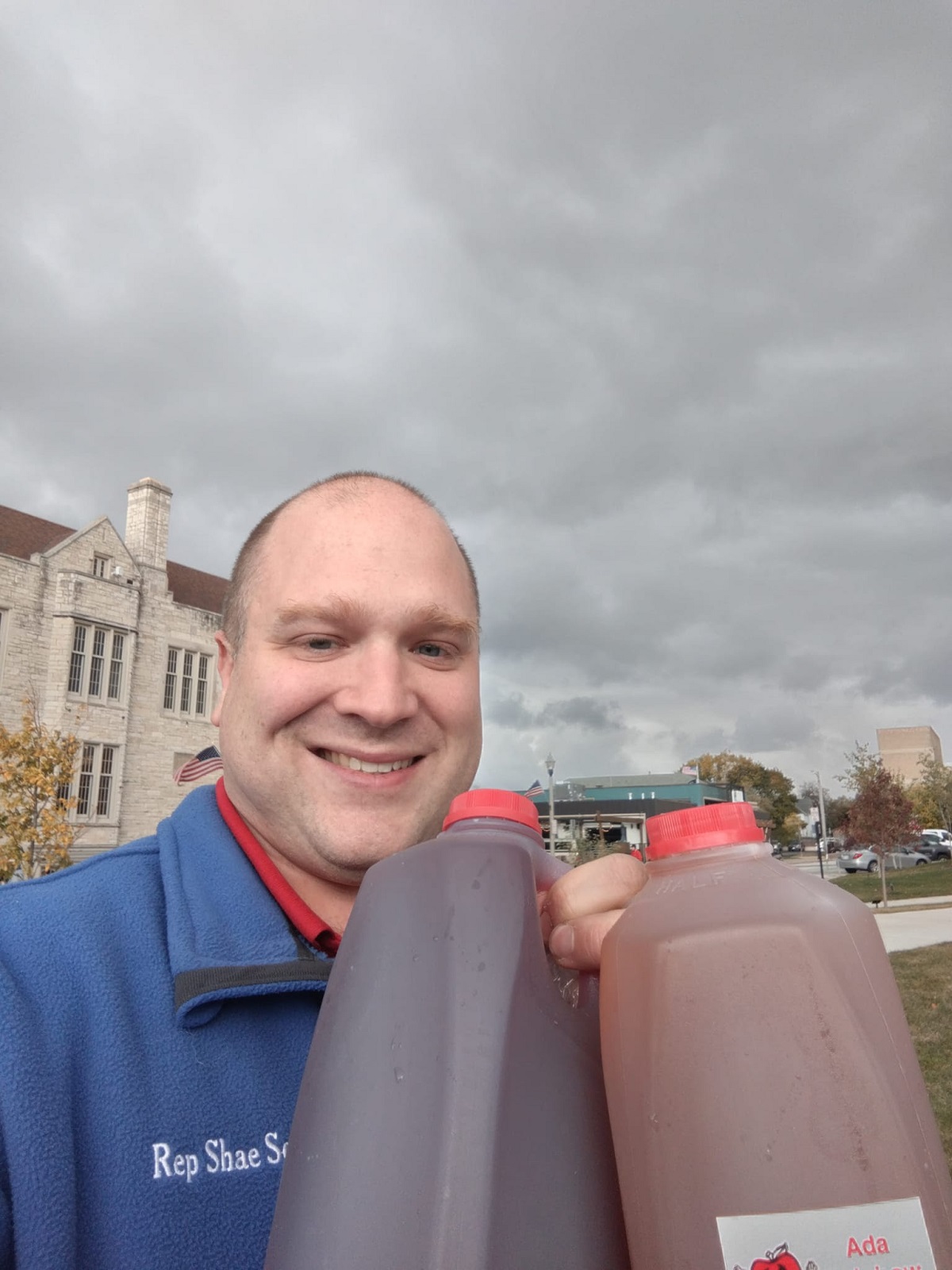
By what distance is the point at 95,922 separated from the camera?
1344mm

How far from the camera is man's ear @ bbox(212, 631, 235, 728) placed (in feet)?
5.98

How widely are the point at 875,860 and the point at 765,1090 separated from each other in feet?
122

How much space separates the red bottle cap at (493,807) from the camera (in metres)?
1.14

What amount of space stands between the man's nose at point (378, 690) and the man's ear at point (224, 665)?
14.3 inches

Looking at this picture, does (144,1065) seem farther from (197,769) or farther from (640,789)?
(640,789)

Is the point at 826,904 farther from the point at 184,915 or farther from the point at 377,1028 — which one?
the point at 184,915

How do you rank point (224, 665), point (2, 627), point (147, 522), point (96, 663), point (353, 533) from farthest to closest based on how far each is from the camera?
1. point (147, 522)
2. point (96, 663)
3. point (2, 627)
4. point (224, 665)
5. point (353, 533)

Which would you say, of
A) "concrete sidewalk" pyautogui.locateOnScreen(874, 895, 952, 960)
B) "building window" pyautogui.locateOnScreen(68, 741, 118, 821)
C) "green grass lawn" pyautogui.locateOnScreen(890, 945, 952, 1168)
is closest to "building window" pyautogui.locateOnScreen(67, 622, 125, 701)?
"building window" pyautogui.locateOnScreen(68, 741, 118, 821)

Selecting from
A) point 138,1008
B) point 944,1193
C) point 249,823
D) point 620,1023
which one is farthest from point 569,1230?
point 249,823

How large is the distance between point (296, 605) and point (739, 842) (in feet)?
2.98

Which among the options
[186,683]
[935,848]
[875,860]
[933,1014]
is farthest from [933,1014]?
[935,848]

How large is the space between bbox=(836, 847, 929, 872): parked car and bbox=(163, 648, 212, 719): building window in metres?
23.9

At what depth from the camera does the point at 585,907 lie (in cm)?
112

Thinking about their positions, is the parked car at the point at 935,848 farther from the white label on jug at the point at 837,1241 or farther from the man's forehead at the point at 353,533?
the white label on jug at the point at 837,1241
